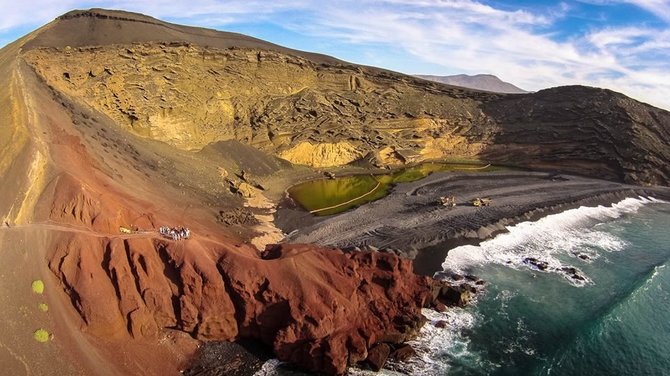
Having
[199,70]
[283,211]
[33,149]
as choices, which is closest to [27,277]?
[33,149]

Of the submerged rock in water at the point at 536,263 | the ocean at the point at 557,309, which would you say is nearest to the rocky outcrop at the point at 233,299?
the ocean at the point at 557,309

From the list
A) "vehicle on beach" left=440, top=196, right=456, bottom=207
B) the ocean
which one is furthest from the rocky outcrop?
"vehicle on beach" left=440, top=196, right=456, bottom=207

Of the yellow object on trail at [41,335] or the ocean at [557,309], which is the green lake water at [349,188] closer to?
the ocean at [557,309]

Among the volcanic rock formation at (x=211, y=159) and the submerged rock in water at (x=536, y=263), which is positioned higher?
the volcanic rock formation at (x=211, y=159)

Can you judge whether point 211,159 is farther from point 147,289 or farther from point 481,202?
point 481,202

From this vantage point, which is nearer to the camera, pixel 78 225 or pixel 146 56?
pixel 78 225

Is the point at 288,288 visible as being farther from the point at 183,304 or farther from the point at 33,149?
the point at 33,149
